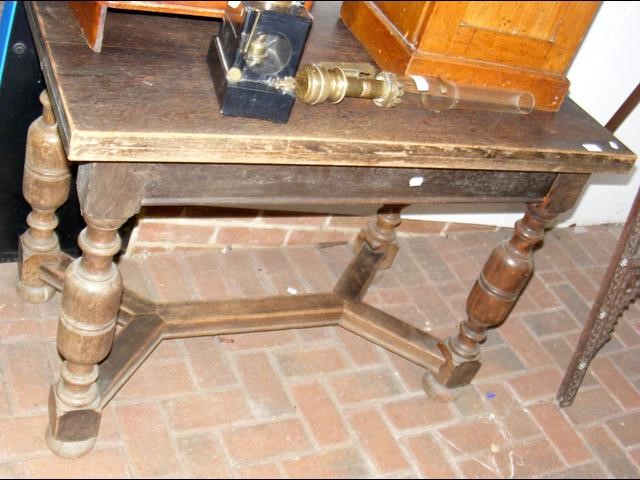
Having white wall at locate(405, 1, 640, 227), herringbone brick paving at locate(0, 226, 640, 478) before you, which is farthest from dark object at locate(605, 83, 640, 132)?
herringbone brick paving at locate(0, 226, 640, 478)

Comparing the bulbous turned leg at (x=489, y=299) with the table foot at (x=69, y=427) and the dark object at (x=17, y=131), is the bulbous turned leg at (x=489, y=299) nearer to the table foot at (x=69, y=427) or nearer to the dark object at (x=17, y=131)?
the table foot at (x=69, y=427)

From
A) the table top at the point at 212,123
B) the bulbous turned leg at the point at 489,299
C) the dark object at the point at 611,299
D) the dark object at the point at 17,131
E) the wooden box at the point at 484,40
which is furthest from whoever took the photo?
the dark object at the point at 611,299

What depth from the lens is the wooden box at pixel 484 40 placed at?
189cm

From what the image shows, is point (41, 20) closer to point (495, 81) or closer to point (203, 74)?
point (203, 74)

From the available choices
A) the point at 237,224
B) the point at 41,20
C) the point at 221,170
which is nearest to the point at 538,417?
the point at 237,224

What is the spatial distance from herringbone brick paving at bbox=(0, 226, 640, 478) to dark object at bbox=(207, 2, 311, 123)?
1053 mm

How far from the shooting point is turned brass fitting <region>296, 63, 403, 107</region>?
1741 millimetres

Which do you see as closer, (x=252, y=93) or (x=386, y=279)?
(x=252, y=93)

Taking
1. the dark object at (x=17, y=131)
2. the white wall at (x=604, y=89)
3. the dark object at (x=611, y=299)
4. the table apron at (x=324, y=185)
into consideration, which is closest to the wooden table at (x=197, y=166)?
the table apron at (x=324, y=185)

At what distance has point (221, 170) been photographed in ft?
5.61

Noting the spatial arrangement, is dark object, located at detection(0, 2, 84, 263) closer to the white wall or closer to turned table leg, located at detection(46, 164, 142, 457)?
turned table leg, located at detection(46, 164, 142, 457)

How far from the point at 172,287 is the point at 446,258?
1229 mm

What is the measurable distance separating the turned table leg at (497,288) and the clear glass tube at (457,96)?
266 mm

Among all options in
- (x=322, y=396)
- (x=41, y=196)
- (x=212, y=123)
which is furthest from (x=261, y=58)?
(x=322, y=396)
